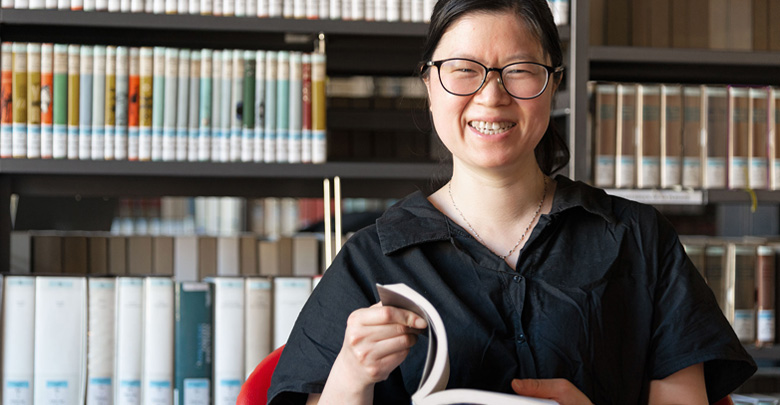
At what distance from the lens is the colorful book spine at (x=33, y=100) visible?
1.67 metres

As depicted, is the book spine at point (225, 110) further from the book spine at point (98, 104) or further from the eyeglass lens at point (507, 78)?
the eyeglass lens at point (507, 78)

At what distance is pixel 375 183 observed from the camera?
1.93 m

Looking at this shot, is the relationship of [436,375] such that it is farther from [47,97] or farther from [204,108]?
[47,97]

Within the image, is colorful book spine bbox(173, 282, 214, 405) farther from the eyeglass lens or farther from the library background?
the eyeglass lens

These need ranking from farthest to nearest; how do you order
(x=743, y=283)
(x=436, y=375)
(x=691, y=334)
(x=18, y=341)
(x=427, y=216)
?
(x=743, y=283), (x=18, y=341), (x=427, y=216), (x=691, y=334), (x=436, y=375)

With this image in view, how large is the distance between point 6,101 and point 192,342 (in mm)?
677

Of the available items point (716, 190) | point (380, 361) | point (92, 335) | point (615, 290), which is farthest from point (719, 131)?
point (92, 335)

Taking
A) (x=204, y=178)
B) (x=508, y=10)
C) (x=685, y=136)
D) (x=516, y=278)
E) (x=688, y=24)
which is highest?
(x=688, y=24)

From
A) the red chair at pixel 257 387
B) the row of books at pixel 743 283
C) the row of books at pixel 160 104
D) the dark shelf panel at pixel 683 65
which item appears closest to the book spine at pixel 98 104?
the row of books at pixel 160 104

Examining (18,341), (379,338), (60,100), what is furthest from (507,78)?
(18,341)

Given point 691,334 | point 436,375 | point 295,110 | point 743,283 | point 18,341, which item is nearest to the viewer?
point 436,375

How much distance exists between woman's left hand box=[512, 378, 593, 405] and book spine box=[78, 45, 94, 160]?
1197 millimetres

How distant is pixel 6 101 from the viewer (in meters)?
1.67

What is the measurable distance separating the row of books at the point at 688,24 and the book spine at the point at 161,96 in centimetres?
105
